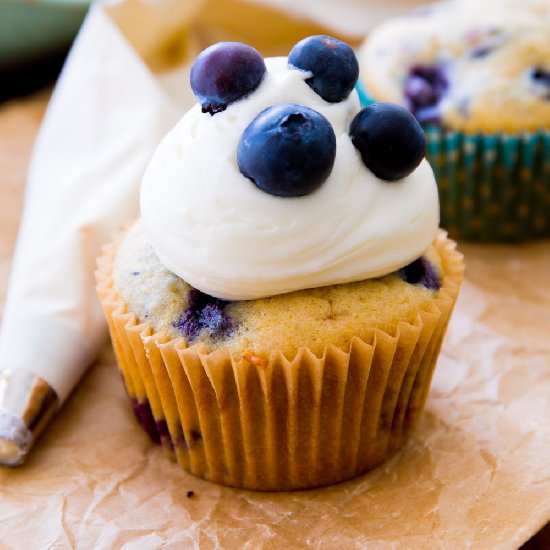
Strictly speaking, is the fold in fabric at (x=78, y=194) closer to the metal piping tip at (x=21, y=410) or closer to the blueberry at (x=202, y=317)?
the metal piping tip at (x=21, y=410)

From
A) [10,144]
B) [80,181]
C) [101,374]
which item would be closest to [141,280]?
[101,374]

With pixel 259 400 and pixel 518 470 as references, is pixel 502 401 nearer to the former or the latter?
pixel 518 470

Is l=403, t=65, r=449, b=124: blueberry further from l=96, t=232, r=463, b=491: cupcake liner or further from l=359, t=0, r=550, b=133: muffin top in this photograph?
l=96, t=232, r=463, b=491: cupcake liner

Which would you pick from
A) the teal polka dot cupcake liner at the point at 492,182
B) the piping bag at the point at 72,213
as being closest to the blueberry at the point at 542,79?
the teal polka dot cupcake liner at the point at 492,182

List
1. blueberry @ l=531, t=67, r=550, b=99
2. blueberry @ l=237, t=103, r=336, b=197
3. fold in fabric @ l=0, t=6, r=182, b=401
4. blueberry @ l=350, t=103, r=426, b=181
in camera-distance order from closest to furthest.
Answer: blueberry @ l=237, t=103, r=336, b=197
blueberry @ l=350, t=103, r=426, b=181
fold in fabric @ l=0, t=6, r=182, b=401
blueberry @ l=531, t=67, r=550, b=99

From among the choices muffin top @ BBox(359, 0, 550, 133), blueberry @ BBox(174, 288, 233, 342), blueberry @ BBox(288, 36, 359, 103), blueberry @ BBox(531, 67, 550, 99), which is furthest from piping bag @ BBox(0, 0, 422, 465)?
blueberry @ BBox(531, 67, 550, 99)

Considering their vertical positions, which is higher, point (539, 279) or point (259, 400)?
point (259, 400)

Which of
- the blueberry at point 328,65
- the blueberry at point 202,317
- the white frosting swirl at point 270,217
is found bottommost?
the blueberry at point 202,317
